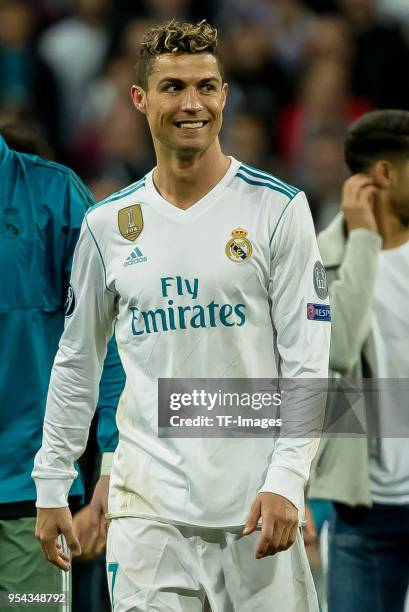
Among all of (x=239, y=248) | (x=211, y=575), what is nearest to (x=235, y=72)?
(x=239, y=248)

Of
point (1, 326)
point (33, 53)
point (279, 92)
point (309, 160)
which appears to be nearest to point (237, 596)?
point (1, 326)

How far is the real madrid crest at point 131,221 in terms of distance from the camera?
3844 millimetres

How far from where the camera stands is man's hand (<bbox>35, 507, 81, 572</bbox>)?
12.7 feet

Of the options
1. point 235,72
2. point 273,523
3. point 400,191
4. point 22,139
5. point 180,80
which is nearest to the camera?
point 273,523

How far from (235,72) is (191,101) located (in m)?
6.27

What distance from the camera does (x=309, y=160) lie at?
8.62 meters

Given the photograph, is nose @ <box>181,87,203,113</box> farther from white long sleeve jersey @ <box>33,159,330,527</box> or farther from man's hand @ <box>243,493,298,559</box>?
man's hand @ <box>243,493,298,559</box>

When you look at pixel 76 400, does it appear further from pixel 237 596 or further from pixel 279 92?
pixel 279 92

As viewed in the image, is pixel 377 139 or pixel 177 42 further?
pixel 377 139

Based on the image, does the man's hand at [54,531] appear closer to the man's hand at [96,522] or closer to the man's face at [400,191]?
the man's hand at [96,522]

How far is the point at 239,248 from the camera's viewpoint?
3689mm

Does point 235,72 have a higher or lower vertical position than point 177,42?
higher

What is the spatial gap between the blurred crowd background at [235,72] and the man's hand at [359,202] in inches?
146

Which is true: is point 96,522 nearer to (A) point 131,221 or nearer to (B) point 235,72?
(A) point 131,221
